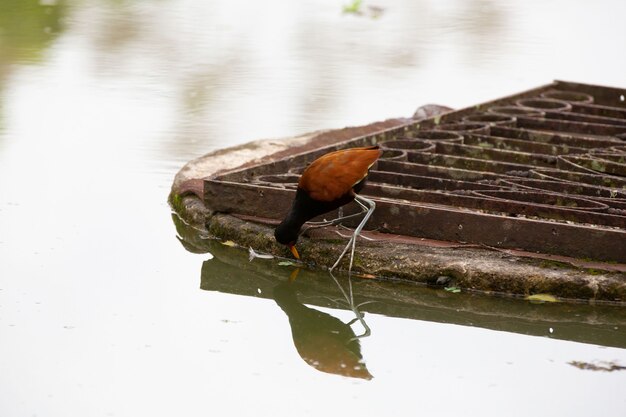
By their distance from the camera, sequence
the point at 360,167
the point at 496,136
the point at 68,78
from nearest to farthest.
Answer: the point at 360,167
the point at 496,136
the point at 68,78

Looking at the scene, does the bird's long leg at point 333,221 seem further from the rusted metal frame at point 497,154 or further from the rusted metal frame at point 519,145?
the rusted metal frame at point 519,145

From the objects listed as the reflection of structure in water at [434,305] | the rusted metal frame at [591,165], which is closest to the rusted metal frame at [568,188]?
the rusted metal frame at [591,165]

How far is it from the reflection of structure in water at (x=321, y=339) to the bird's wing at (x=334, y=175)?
1.64 ft

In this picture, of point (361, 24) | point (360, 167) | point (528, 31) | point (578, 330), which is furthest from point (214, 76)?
point (578, 330)

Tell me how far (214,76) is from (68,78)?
1.29 metres

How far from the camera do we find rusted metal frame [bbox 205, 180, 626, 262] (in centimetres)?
598

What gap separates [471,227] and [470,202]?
1.21 feet

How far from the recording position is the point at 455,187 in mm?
6887

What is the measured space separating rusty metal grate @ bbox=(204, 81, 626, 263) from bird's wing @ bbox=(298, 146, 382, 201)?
305mm

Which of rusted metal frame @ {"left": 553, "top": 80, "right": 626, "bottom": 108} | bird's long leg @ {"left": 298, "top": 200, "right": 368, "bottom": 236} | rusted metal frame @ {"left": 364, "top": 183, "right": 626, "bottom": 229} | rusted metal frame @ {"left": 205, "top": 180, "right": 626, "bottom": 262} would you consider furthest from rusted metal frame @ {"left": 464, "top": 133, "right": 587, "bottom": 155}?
bird's long leg @ {"left": 298, "top": 200, "right": 368, "bottom": 236}

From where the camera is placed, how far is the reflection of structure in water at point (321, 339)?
525 centimetres

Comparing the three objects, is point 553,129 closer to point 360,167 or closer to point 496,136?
point 496,136

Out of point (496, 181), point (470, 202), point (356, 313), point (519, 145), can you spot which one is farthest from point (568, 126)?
point (356, 313)

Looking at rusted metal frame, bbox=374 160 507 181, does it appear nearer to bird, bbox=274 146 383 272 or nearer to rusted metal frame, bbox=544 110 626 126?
bird, bbox=274 146 383 272
